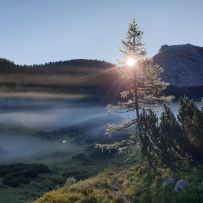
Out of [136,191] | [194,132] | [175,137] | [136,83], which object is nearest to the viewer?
[136,191]

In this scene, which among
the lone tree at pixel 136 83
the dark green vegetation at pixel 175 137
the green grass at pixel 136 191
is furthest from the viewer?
the lone tree at pixel 136 83

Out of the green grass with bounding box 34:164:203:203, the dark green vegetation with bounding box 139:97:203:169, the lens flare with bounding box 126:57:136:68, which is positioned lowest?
the green grass with bounding box 34:164:203:203

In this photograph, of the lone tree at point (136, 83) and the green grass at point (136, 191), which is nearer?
the green grass at point (136, 191)

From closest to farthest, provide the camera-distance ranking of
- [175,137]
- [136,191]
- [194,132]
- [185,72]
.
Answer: [136,191], [194,132], [175,137], [185,72]

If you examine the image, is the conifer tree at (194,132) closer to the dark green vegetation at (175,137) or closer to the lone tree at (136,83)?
the dark green vegetation at (175,137)

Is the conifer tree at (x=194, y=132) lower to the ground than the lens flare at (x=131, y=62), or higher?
lower

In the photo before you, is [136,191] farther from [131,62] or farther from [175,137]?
[131,62]

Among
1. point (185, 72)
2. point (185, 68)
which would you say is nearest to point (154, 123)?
point (185, 72)

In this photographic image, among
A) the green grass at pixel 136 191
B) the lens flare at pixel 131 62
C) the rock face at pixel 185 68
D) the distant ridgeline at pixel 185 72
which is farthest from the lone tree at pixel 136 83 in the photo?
the rock face at pixel 185 68

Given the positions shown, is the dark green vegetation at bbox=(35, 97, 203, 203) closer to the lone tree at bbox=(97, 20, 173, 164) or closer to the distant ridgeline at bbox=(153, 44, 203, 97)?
the lone tree at bbox=(97, 20, 173, 164)

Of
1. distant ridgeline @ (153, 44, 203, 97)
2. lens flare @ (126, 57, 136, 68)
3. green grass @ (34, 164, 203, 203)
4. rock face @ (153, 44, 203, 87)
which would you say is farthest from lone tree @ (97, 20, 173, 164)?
rock face @ (153, 44, 203, 87)

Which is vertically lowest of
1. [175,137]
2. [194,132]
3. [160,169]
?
[160,169]

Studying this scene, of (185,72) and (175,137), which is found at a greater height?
(185,72)

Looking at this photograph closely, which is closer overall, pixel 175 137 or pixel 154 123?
pixel 175 137
